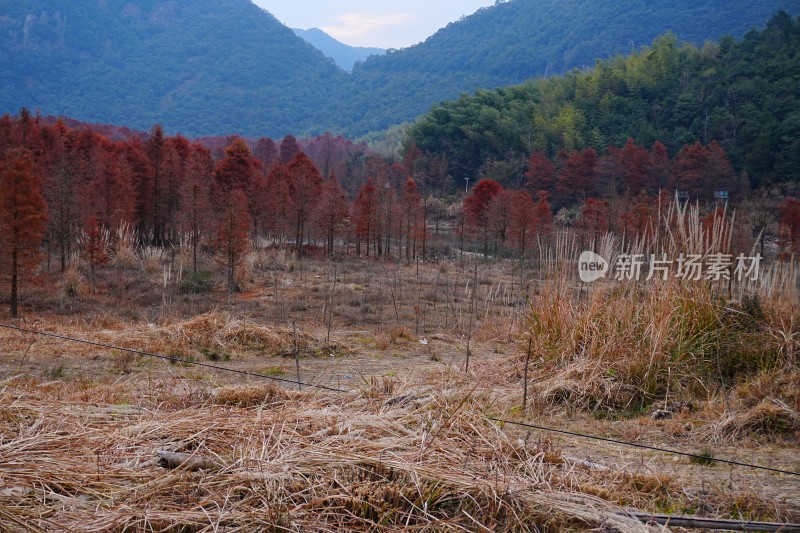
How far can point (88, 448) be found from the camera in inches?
95.6

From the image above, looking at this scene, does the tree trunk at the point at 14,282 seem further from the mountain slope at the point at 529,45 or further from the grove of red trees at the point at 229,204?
the mountain slope at the point at 529,45

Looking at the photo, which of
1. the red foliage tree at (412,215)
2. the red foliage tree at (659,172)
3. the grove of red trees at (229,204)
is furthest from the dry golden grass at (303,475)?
the red foliage tree at (659,172)

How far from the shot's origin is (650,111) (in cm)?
4834

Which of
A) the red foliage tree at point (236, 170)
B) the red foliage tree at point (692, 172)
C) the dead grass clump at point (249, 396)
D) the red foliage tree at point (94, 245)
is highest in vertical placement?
the red foliage tree at point (692, 172)

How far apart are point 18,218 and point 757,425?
9.84 metres

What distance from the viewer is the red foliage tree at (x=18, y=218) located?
30.5ft

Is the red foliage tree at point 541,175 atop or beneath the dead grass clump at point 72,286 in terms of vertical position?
atop

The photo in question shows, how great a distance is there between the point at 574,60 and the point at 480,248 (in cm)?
7601

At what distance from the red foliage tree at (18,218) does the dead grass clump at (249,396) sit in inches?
300

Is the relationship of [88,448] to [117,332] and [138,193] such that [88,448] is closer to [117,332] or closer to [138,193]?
[117,332]

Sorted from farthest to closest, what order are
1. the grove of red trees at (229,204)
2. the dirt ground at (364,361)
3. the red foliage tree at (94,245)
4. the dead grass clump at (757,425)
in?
the red foliage tree at (94,245), the grove of red trees at (229,204), the dead grass clump at (757,425), the dirt ground at (364,361)

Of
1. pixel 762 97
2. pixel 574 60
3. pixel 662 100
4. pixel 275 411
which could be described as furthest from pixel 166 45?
pixel 275 411

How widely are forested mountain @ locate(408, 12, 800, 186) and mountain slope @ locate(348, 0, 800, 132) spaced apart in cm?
3681

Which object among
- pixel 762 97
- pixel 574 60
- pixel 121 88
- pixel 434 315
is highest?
pixel 574 60
